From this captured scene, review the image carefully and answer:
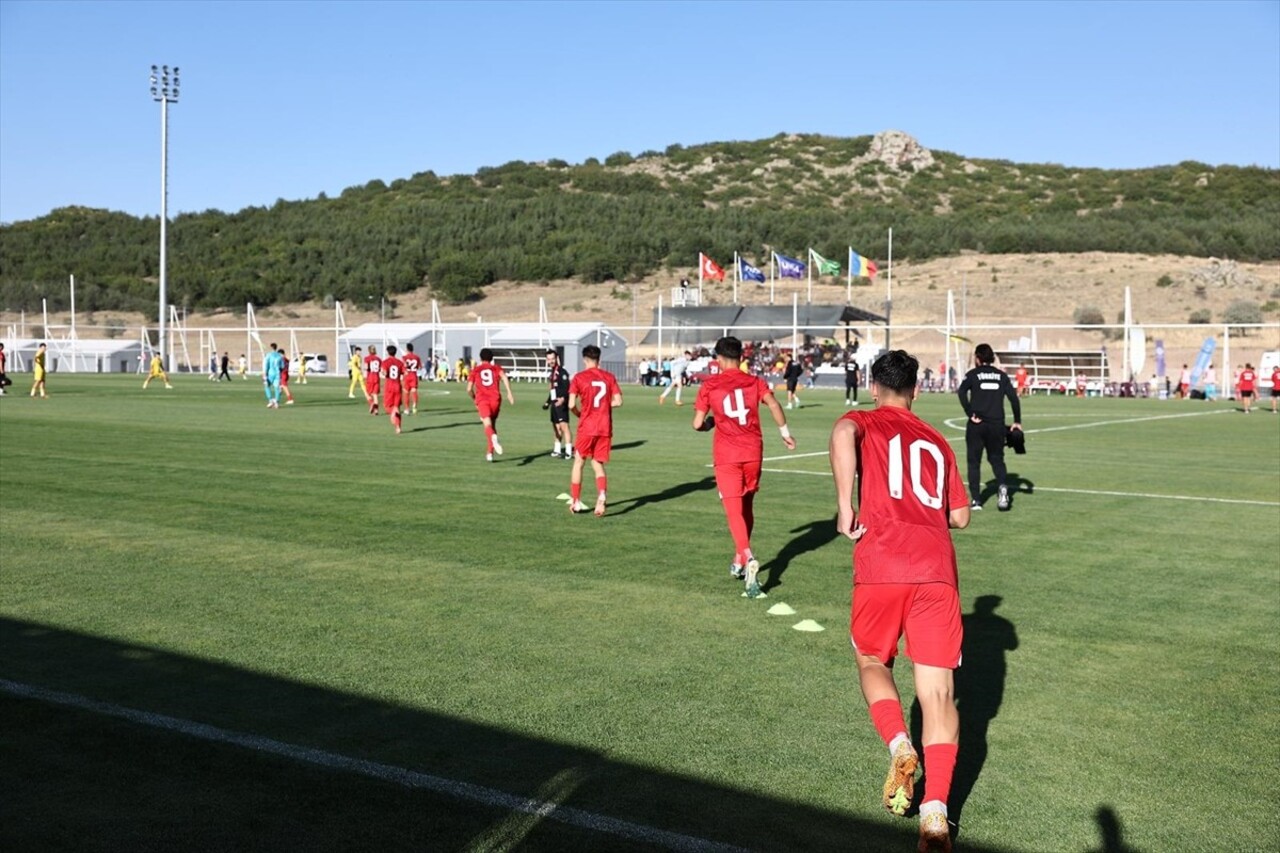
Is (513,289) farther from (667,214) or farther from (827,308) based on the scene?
(827,308)

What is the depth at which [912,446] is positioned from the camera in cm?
508

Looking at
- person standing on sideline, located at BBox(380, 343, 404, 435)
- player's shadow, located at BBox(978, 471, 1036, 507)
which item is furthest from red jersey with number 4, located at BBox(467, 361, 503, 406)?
player's shadow, located at BBox(978, 471, 1036, 507)

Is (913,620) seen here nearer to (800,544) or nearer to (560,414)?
(800,544)

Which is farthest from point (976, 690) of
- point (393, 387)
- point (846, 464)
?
point (393, 387)

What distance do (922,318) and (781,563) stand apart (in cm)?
6395

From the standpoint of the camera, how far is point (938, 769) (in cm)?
468

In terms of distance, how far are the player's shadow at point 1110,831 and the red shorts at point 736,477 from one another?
489 cm

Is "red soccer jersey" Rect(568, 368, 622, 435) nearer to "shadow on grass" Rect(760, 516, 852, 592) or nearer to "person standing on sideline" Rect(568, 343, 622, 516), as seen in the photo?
"person standing on sideline" Rect(568, 343, 622, 516)

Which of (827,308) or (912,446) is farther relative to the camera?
(827,308)

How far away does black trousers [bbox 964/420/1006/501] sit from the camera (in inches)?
556

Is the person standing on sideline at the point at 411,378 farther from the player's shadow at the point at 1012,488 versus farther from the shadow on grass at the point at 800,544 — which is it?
the shadow on grass at the point at 800,544

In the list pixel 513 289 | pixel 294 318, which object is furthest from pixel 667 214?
pixel 294 318

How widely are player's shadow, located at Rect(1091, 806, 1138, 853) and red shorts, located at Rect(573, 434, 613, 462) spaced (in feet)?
28.8

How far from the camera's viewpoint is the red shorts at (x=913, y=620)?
488cm
